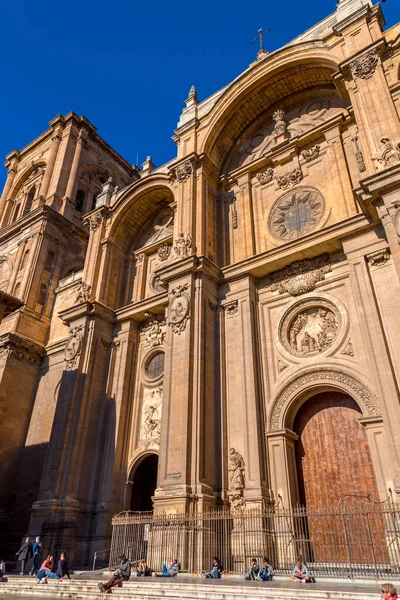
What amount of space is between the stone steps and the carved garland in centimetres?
518

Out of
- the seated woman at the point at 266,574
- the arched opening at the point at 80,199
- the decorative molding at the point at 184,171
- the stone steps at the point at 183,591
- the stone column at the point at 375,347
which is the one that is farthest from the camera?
the arched opening at the point at 80,199

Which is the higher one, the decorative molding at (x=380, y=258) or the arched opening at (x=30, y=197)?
the arched opening at (x=30, y=197)

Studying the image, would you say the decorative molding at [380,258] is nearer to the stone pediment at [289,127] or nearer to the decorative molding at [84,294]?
the stone pediment at [289,127]

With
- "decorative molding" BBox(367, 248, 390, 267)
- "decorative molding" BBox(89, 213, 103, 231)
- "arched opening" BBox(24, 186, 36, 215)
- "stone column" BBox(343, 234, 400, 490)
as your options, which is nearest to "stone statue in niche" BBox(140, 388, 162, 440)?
"stone column" BBox(343, 234, 400, 490)

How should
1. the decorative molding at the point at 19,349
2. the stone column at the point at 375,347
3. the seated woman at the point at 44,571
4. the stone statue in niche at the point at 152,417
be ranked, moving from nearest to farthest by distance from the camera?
the stone column at the point at 375,347
the seated woman at the point at 44,571
the stone statue in niche at the point at 152,417
the decorative molding at the point at 19,349

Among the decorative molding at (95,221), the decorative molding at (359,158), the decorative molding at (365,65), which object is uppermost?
the decorative molding at (95,221)

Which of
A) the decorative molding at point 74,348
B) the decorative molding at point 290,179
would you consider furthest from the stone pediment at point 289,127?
the decorative molding at point 74,348

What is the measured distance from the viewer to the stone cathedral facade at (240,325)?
1288cm

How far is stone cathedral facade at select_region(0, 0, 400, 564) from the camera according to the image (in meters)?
12.9

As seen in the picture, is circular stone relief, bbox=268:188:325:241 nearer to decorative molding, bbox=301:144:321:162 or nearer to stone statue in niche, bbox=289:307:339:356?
decorative molding, bbox=301:144:321:162

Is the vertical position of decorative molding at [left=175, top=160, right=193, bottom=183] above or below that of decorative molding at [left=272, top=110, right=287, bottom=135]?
below

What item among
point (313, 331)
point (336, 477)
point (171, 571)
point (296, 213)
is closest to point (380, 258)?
point (313, 331)

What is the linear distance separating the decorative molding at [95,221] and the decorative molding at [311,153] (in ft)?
36.7

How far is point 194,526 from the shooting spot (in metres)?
12.0
